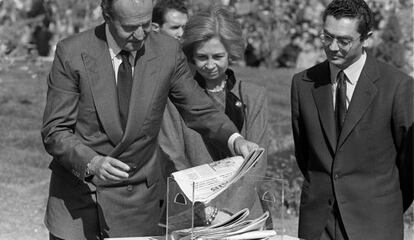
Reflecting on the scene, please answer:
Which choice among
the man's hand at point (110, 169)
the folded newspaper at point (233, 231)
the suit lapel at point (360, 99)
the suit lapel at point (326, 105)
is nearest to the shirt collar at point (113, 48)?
the man's hand at point (110, 169)

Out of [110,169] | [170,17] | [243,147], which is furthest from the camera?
[170,17]

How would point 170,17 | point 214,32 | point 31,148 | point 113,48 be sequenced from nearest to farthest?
point 113,48 < point 214,32 < point 170,17 < point 31,148

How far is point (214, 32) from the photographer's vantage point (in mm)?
4793

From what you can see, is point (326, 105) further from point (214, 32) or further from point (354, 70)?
point (214, 32)

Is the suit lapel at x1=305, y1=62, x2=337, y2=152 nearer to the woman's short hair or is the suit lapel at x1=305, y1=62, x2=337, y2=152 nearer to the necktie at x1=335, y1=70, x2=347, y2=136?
the necktie at x1=335, y1=70, x2=347, y2=136

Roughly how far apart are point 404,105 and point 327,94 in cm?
35

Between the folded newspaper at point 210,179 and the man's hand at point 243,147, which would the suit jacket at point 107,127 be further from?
the folded newspaper at point 210,179

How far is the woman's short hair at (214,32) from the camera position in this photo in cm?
478

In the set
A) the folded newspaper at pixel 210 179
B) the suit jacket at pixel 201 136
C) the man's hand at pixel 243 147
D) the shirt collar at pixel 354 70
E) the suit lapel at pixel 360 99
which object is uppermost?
the shirt collar at pixel 354 70

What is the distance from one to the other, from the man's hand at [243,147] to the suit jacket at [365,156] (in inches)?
20.6

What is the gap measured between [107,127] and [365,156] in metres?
1.18

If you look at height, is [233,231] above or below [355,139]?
below

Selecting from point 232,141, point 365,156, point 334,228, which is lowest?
point 334,228

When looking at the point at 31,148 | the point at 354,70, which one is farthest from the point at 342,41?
the point at 31,148
